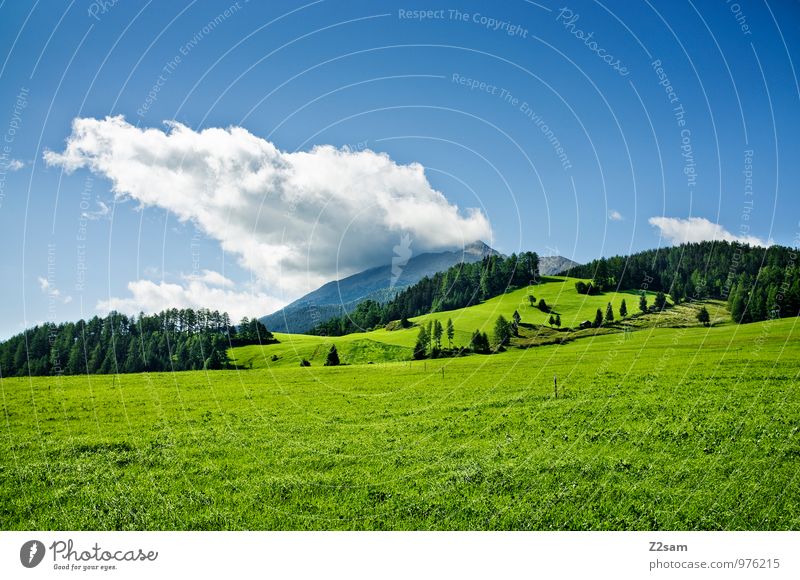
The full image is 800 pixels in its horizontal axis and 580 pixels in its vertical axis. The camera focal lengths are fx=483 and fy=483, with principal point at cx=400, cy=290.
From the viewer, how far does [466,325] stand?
3027 inches

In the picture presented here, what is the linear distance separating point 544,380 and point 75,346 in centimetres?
5240

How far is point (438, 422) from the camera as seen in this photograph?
61.4 feet

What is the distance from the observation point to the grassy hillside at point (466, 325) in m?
65.8

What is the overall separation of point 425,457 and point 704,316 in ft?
187

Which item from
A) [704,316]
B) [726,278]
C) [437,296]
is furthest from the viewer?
[437,296]

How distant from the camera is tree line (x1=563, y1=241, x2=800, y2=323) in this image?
174 ft

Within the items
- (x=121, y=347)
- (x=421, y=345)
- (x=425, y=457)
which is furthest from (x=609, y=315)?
(x=121, y=347)

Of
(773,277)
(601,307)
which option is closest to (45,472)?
(773,277)

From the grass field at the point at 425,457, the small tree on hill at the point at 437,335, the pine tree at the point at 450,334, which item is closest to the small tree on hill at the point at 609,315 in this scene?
the pine tree at the point at 450,334

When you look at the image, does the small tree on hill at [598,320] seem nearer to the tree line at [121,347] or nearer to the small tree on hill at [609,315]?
the small tree on hill at [609,315]

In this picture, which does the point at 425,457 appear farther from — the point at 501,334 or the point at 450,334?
the point at 450,334

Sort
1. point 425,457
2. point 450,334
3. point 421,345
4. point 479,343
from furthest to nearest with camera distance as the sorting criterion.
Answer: point 450,334 < point 479,343 < point 421,345 < point 425,457
